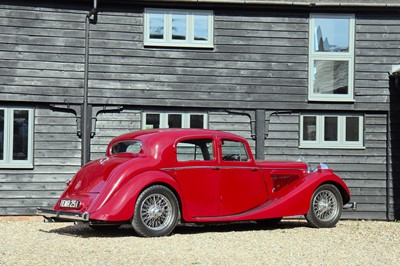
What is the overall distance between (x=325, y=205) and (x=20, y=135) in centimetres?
645

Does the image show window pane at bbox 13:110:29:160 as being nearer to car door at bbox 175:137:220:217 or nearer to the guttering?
the guttering

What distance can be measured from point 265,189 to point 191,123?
394 cm

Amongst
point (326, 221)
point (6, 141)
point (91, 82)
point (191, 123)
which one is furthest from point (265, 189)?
point (6, 141)

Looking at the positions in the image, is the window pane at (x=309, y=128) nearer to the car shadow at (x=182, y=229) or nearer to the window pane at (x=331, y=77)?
the window pane at (x=331, y=77)

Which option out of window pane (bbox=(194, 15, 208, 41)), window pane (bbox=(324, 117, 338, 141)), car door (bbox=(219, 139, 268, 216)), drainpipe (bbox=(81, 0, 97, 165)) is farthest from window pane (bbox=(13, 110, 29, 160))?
window pane (bbox=(324, 117, 338, 141))

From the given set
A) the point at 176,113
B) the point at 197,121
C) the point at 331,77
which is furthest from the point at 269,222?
the point at 331,77

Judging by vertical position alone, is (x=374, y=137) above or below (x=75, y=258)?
above

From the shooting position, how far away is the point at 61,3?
15398 mm

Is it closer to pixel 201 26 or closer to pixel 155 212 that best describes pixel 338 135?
pixel 201 26

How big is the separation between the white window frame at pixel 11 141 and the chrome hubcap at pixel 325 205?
6.02 metres

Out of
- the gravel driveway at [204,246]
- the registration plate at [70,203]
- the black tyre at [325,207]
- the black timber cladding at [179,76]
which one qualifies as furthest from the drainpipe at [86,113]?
the black tyre at [325,207]

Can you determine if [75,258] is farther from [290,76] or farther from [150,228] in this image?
[290,76]

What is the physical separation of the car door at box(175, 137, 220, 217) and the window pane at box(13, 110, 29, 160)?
4851mm

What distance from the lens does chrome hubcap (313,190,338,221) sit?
41.7 feet
